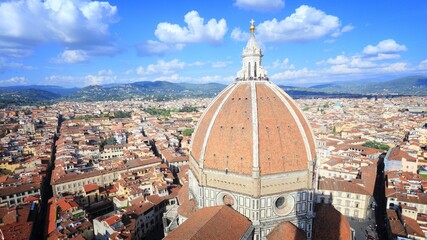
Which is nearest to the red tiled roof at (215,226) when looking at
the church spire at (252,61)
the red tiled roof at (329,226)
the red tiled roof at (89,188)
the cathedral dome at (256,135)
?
the cathedral dome at (256,135)

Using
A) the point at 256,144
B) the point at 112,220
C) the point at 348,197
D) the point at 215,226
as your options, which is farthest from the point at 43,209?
the point at 348,197

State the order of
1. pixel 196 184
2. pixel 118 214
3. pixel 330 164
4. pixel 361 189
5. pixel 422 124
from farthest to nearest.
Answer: pixel 422 124 < pixel 330 164 < pixel 361 189 < pixel 118 214 < pixel 196 184

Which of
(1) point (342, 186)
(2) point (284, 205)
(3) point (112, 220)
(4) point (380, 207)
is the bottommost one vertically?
(4) point (380, 207)

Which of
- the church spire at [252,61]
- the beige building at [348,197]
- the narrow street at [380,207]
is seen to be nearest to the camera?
the church spire at [252,61]

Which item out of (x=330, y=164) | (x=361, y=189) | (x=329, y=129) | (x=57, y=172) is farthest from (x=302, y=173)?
(x=329, y=129)

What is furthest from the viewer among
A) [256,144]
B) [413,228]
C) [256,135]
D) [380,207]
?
[380,207]

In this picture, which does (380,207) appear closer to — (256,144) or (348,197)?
(348,197)

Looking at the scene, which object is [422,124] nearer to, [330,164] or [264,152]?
[330,164]

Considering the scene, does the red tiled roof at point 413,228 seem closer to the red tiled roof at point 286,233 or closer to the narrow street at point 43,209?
the red tiled roof at point 286,233

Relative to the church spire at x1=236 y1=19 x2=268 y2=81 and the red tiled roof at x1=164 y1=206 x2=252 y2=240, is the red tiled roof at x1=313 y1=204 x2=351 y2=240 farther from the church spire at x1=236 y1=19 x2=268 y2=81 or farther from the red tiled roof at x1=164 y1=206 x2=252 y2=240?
the church spire at x1=236 y1=19 x2=268 y2=81
